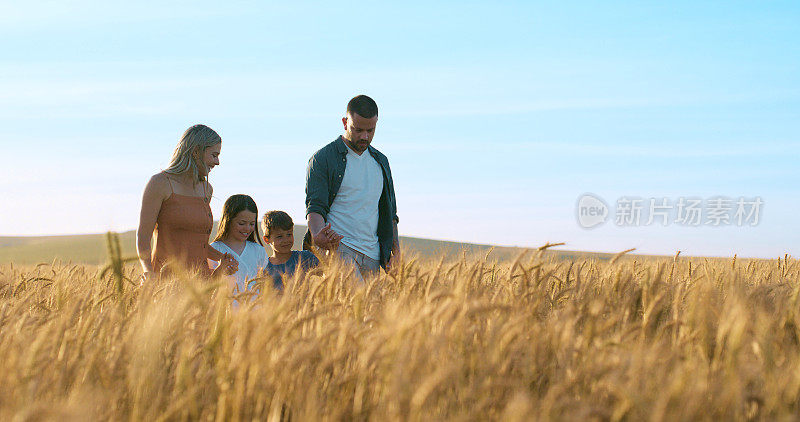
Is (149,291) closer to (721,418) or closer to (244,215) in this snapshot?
(244,215)

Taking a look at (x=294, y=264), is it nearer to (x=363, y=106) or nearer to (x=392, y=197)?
(x=392, y=197)

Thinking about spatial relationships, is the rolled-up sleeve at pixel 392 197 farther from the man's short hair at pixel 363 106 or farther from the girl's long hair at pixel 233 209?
the girl's long hair at pixel 233 209

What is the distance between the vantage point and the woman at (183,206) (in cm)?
368

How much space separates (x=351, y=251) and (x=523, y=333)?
250 cm

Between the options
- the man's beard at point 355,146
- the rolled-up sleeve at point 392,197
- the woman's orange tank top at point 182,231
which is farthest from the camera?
the rolled-up sleeve at point 392,197

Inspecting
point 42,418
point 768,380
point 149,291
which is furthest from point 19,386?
point 768,380

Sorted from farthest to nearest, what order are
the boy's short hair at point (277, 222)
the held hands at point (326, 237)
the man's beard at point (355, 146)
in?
the boy's short hair at point (277, 222) → the man's beard at point (355, 146) → the held hands at point (326, 237)

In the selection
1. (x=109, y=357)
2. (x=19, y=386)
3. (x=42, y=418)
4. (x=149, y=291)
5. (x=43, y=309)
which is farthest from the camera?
(x=43, y=309)

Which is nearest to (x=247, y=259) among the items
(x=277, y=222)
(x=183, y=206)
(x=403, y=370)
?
(x=277, y=222)

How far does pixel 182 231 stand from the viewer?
381cm

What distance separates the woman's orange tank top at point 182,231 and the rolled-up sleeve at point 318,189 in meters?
0.67

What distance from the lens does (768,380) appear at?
163cm

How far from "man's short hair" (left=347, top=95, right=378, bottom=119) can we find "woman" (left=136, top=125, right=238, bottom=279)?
0.91 m

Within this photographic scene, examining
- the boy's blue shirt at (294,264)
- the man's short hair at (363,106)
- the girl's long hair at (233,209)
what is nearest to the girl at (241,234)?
the girl's long hair at (233,209)
